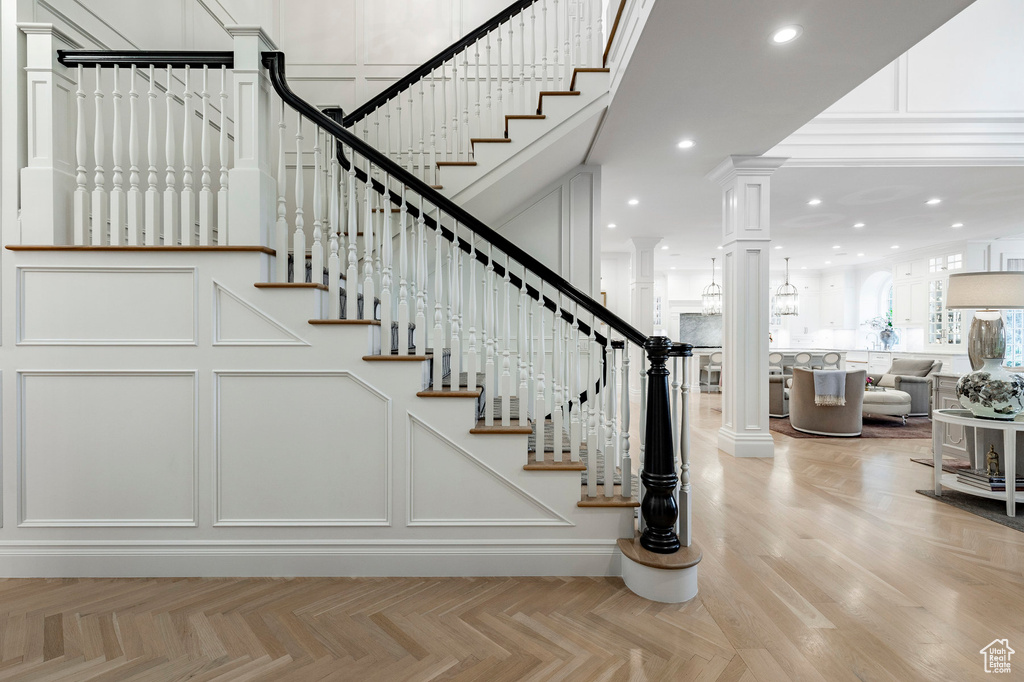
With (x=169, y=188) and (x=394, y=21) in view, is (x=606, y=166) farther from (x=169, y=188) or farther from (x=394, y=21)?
(x=169, y=188)

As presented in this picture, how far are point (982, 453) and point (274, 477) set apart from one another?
465cm

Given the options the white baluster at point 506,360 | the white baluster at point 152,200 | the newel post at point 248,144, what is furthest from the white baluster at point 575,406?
the white baluster at point 152,200

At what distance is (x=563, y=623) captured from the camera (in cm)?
196

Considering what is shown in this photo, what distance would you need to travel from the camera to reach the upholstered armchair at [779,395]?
22.9 feet

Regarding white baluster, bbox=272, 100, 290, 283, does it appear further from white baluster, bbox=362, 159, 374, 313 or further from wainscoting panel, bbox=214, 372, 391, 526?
wainscoting panel, bbox=214, 372, 391, 526

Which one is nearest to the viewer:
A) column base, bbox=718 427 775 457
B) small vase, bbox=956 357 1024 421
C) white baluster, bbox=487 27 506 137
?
small vase, bbox=956 357 1024 421

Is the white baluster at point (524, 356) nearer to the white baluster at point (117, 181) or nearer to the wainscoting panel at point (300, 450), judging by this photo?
the wainscoting panel at point (300, 450)

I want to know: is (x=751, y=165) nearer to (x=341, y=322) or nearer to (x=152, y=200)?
(x=341, y=322)

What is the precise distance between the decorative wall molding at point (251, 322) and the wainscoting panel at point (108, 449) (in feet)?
0.78

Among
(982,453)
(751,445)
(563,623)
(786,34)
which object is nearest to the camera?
(563,623)

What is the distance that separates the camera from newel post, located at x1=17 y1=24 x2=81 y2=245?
2.22 m

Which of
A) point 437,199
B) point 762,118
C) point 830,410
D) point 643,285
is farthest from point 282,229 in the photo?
point 643,285

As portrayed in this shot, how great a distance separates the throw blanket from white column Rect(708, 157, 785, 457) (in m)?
1.70

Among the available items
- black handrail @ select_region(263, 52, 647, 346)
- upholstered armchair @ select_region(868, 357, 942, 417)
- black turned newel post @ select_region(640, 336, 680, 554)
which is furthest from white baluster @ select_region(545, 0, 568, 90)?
upholstered armchair @ select_region(868, 357, 942, 417)
